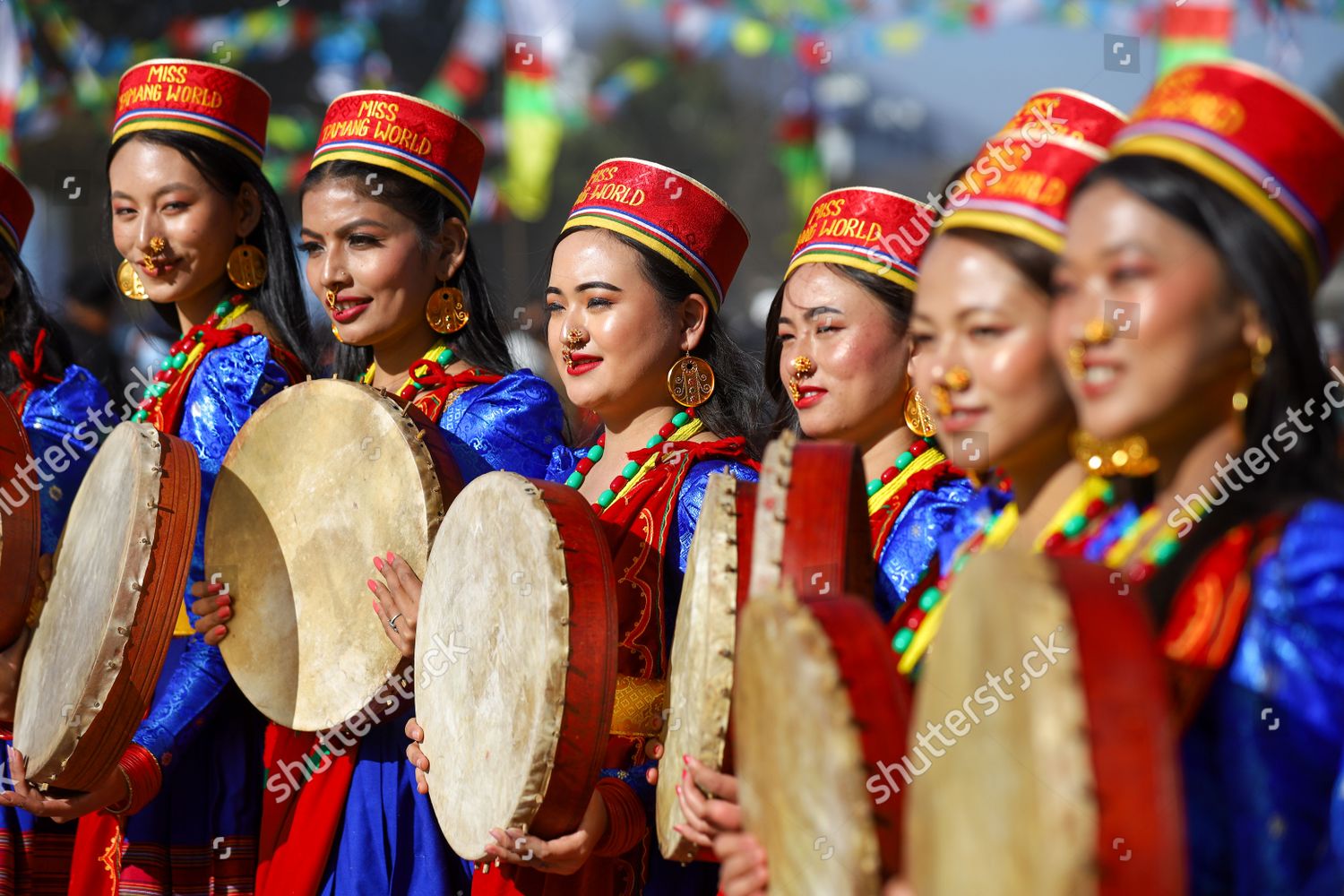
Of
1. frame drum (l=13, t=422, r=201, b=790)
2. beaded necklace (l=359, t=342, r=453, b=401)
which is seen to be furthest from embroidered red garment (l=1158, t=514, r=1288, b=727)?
beaded necklace (l=359, t=342, r=453, b=401)

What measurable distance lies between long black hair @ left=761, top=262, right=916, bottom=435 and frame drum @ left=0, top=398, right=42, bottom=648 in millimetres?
1763

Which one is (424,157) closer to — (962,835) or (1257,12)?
(962,835)

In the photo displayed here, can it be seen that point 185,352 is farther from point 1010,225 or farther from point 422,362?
point 1010,225

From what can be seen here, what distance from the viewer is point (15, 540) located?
3375mm

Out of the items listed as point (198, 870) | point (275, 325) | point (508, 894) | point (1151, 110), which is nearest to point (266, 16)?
point (275, 325)

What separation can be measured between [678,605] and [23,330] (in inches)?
106

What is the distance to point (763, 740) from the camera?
1.76 metres

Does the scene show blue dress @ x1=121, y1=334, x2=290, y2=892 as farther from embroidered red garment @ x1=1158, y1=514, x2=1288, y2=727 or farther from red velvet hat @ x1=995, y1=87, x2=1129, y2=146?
embroidered red garment @ x1=1158, y1=514, x2=1288, y2=727

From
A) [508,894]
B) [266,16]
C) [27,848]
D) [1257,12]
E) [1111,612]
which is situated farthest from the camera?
[266,16]

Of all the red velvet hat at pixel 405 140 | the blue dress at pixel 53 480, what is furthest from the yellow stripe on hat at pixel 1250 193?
the blue dress at pixel 53 480

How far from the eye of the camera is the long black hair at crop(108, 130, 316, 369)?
396 centimetres

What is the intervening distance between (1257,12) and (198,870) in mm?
4296

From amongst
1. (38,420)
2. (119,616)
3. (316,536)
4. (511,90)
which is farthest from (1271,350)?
(511,90)

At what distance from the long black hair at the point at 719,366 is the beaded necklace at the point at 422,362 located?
50cm
